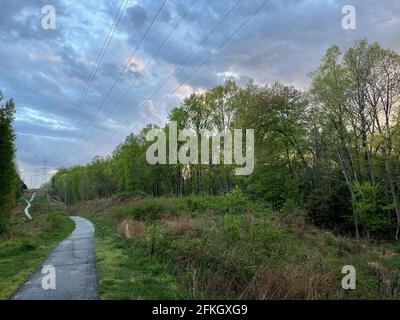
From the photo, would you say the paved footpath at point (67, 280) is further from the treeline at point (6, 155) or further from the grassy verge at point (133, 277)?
the treeline at point (6, 155)

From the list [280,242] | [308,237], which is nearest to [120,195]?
[308,237]

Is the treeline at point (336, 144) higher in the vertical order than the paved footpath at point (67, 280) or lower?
higher

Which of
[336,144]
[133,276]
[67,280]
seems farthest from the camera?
[336,144]

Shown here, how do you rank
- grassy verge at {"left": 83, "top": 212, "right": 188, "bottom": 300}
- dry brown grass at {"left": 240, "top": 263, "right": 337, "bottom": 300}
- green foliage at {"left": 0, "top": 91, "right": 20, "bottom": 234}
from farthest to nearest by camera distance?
green foliage at {"left": 0, "top": 91, "right": 20, "bottom": 234} < dry brown grass at {"left": 240, "top": 263, "right": 337, "bottom": 300} < grassy verge at {"left": 83, "top": 212, "right": 188, "bottom": 300}

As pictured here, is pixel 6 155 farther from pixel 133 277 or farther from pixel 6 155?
pixel 133 277

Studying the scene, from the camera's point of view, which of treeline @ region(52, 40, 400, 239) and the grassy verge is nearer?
the grassy verge

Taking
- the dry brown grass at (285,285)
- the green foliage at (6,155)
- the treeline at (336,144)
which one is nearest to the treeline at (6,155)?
the green foliage at (6,155)

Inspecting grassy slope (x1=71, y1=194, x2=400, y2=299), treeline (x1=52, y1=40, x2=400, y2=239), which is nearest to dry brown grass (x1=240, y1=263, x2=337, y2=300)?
grassy slope (x1=71, y1=194, x2=400, y2=299)

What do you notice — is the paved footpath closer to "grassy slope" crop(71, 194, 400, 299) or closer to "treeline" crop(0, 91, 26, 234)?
"grassy slope" crop(71, 194, 400, 299)

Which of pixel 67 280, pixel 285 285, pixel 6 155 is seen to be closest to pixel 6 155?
pixel 6 155

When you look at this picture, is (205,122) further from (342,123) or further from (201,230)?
(201,230)

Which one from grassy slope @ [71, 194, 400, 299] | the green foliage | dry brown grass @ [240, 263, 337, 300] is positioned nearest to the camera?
dry brown grass @ [240, 263, 337, 300]
